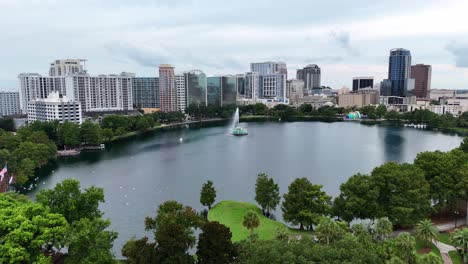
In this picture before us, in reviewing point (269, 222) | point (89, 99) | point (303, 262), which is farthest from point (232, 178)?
point (89, 99)

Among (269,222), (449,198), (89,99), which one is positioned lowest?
(269,222)

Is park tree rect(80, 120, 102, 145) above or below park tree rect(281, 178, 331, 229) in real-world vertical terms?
above

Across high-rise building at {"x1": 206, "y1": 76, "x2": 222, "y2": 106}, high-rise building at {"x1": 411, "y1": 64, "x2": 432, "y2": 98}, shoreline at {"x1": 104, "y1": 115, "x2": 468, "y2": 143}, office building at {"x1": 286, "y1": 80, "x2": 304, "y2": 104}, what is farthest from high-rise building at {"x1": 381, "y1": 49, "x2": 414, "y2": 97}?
high-rise building at {"x1": 206, "y1": 76, "x2": 222, "y2": 106}

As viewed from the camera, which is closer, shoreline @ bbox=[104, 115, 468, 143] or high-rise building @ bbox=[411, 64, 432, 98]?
shoreline @ bbox=[104, 115, 468, 143]

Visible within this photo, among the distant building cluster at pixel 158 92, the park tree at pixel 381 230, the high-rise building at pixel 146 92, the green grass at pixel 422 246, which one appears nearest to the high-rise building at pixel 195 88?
the distant building cluster at pixel 158 92

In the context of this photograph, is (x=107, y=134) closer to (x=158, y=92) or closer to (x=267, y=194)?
(x=267, y=194)

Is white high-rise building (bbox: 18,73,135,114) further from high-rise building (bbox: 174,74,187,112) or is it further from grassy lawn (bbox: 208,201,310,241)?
grassy lawn (bbox: 208,201,310,241)

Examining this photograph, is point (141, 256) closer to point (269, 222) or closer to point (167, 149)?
point (269, 222)
